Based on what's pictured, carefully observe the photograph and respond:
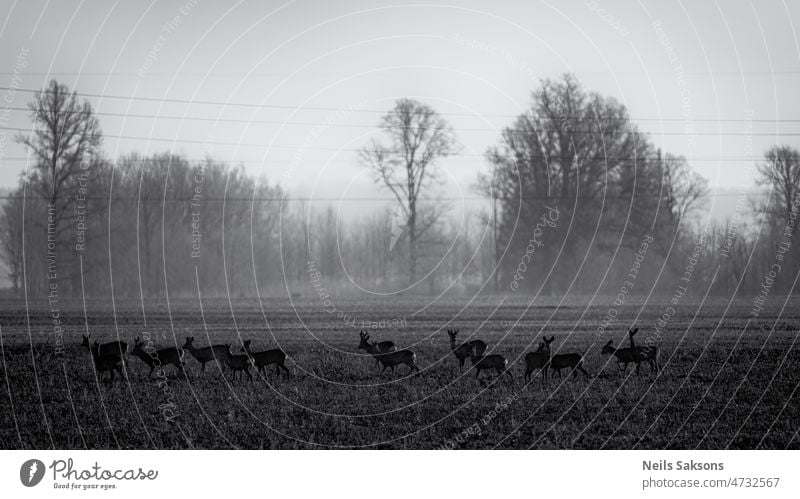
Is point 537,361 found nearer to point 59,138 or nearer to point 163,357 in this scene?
point 163,357

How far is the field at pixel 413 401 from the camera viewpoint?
42.0 feet

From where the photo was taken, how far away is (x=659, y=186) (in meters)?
55.8

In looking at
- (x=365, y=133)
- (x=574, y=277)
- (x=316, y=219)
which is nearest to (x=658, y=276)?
(x=574, y=277)

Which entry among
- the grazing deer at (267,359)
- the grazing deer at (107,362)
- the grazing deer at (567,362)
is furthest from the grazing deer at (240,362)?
the grazing deer at (567,362)

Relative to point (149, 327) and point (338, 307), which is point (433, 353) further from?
point (338, 307)

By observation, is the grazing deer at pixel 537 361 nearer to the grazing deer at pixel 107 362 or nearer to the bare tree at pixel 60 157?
the grazing deer at pixel 107 362

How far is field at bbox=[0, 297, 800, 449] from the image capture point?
42.0ft

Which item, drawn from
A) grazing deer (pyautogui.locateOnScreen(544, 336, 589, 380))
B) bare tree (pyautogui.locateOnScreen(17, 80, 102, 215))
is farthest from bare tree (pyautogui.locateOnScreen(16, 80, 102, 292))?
grazing deer (pyautogui.locateOnScreen(544, 336, 589, 380))

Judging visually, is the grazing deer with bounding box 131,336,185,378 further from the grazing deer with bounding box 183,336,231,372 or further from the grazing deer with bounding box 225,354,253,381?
the grazing deer with bounding box 225,354,253,381

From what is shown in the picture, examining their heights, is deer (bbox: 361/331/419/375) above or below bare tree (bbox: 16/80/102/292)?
below

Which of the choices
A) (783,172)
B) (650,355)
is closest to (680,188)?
(783,172)
